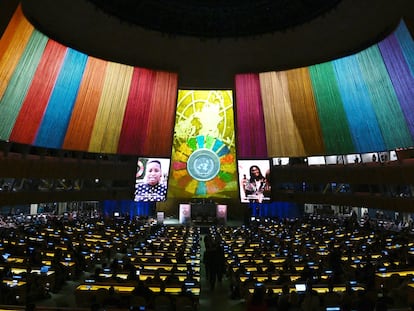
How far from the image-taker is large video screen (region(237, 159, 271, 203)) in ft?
94.4

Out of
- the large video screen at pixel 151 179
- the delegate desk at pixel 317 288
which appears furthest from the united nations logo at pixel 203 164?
the delegate desk at pixel 317 288

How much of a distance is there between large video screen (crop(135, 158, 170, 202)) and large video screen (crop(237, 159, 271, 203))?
569 centimetres

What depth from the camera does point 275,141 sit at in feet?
99.2

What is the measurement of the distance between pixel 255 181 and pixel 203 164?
641 cm

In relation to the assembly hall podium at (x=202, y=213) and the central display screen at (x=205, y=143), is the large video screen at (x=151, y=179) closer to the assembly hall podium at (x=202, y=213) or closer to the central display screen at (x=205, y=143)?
the assembly hall podium at (x=202, y=213)

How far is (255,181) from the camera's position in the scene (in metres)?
29.2

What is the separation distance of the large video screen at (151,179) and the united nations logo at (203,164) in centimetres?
413

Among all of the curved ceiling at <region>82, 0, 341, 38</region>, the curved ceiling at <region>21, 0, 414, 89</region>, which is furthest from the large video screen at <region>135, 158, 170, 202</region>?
the curved ceiling at <region>82, 0, 341, 38</region>

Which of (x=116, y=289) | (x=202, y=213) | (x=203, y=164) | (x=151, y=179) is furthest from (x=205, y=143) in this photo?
(x=116, y=289)

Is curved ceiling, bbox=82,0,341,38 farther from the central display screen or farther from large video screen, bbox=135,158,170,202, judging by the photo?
large video screen, bbox=135,158,170,202

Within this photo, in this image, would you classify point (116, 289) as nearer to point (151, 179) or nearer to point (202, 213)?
point (151, 179)

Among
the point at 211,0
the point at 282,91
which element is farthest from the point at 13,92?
the point at 282,91

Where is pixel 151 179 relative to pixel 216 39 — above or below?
below

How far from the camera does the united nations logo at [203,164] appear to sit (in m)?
34.2
